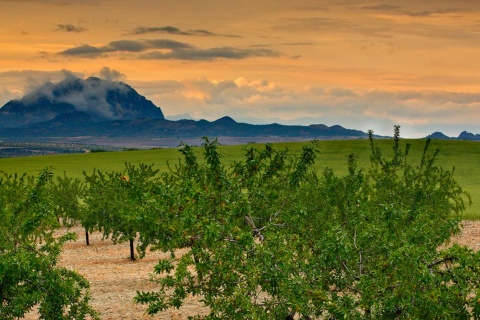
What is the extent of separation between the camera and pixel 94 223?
4022 cm

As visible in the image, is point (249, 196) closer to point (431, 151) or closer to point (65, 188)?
point (65, 188)

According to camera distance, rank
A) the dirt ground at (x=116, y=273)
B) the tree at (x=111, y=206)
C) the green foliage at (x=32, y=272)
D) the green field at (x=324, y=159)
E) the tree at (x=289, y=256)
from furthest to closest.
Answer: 1. the green field at (x=324, y=159)
2. the tree at (x=111, y=206)
3. the dirt ground at (x=116, y=273)
4. the green foliage at (x=32, y=272)
5. the tree at (x=289, y=256)

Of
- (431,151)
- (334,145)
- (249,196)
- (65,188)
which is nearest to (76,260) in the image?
(65,188)

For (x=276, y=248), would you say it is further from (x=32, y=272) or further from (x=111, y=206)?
(x=111, y=206)

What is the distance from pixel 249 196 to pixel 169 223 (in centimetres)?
245

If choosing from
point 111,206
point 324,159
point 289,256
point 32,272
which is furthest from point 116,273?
point 324,159

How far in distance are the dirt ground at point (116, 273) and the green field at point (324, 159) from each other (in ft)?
147

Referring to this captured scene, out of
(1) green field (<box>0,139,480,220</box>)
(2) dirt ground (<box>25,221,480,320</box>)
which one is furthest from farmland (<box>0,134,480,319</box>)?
(1) green field (<box>0,139,480,220</box>)

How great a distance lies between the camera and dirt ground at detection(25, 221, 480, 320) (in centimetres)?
2415

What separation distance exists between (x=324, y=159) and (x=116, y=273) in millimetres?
69503

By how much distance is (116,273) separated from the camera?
3306 cm

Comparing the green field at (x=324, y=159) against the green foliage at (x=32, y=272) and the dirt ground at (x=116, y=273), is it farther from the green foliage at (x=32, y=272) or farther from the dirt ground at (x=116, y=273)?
the green foliage at (x=32, y=272)

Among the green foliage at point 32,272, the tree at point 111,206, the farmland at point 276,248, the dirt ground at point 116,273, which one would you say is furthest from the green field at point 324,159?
the green foliage at point 32,272

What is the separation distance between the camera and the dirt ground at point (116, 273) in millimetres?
24148
